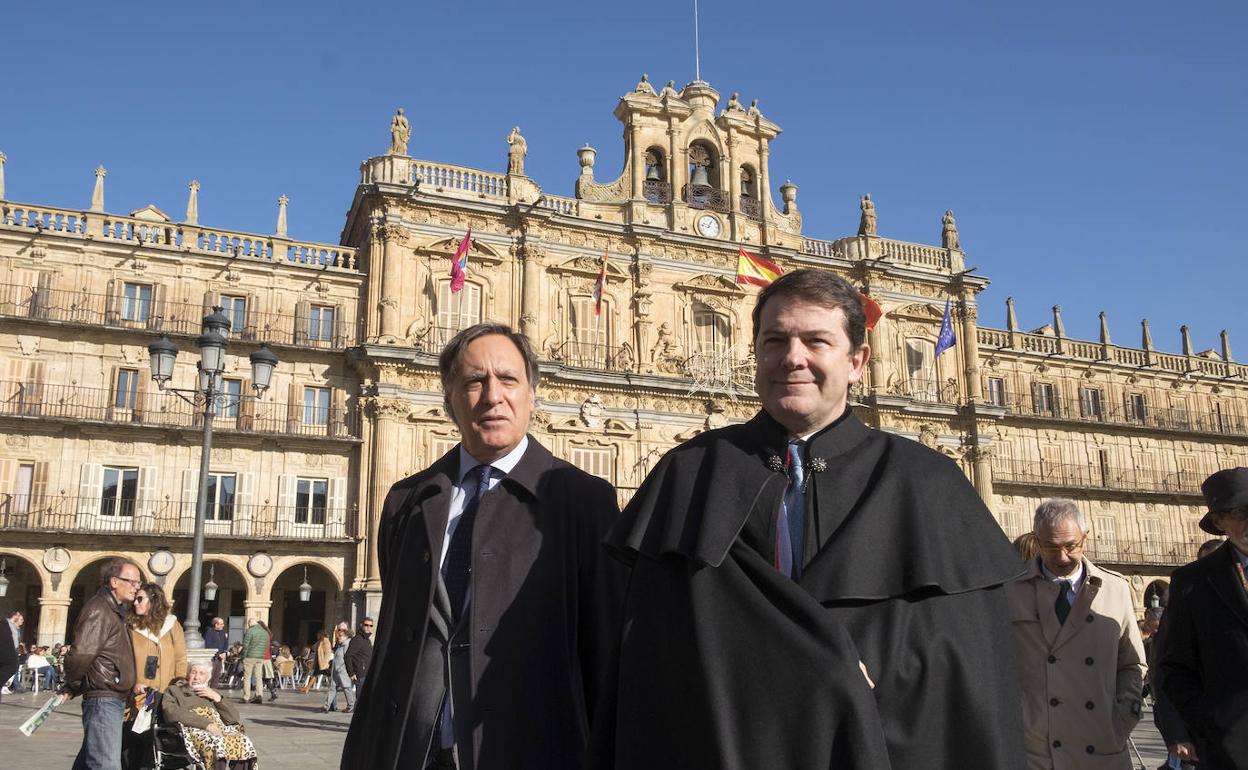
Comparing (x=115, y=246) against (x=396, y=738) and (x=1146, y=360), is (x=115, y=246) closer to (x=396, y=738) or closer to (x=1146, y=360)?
(x=396, y=738)

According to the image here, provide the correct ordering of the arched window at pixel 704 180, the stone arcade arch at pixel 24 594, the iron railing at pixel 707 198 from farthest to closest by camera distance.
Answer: the arched window at pixel 704 180
the iron railing at pixel 707 198
the stone arcade arch at pixel 24 594

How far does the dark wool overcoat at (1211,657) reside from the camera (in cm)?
440

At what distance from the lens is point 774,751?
230 centimetres

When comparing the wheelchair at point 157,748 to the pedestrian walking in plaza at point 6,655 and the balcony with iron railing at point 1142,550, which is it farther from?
the balcony with iron railing at point 1142,550

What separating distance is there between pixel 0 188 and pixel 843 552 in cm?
3143

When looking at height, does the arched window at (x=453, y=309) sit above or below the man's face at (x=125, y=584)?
above

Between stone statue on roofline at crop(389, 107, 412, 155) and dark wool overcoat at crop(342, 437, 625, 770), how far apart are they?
28023mm

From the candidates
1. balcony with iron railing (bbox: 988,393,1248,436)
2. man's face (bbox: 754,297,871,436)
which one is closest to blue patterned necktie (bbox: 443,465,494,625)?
man's face (bbox: 754,297,871,436)

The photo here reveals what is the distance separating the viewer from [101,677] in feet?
22.8

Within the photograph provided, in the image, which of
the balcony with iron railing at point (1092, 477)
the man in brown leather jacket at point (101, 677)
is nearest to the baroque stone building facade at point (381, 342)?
the balcony with iron railing at point (1092, 477)

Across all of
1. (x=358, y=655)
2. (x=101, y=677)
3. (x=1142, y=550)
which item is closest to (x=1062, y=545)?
(x=101, y=677)

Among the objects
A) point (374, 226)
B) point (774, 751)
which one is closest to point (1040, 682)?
point (774, 751)

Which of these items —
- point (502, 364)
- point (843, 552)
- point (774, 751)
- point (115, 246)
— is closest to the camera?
point (774, 751)

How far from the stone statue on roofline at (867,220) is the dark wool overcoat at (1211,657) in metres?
32.1
